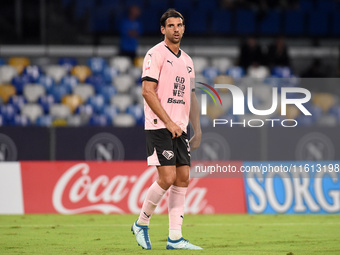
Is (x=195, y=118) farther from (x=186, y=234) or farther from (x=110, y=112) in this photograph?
(x=110, y=112)

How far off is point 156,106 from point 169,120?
0.19m

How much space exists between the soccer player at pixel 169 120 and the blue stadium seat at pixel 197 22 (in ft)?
40.2

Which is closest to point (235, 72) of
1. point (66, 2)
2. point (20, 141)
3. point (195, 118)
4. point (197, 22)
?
point (197, 22)

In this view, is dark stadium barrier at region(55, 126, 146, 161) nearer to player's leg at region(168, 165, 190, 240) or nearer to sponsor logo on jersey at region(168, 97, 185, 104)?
player's leg at region(168, 165, 190, 240)

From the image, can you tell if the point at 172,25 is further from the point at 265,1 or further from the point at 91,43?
the point at 265,1

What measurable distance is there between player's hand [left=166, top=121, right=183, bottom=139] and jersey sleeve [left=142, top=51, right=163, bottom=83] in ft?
1.48

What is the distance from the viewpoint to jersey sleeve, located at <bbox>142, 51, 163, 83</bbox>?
23.4 feet

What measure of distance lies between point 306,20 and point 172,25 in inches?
541

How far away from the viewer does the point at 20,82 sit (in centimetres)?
1702

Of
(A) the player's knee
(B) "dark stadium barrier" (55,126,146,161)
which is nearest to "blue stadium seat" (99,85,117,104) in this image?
(B) "dark stadium barrier" (55,126,146,161)

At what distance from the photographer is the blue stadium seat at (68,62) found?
17562 millimetres

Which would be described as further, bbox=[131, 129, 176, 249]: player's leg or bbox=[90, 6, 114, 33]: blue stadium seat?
bbox=[90, 6, 114, 33]: blue stadium seat

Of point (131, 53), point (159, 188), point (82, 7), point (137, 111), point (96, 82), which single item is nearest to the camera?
point (159, 188)

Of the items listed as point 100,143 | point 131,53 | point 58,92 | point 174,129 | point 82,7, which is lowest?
point 100,143
